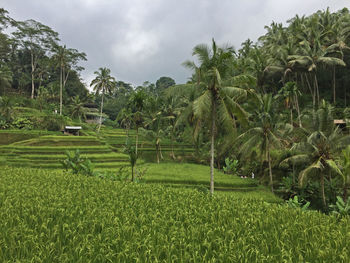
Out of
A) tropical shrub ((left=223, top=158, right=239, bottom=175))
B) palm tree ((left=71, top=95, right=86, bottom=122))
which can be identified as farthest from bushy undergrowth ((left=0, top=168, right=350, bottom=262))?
palm tree ((left=71, top=95, right=86, bottom=122))

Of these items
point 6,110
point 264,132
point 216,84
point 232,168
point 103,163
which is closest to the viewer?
point 216,84

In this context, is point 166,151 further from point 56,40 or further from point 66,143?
point 56,40

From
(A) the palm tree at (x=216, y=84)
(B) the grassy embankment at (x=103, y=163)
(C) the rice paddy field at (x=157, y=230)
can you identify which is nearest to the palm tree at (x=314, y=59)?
(B) the grassy embankment at (x=103, y=163)

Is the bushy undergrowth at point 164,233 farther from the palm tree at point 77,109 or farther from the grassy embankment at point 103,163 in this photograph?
the palm tree at point 77,109

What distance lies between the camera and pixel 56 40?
169 ft

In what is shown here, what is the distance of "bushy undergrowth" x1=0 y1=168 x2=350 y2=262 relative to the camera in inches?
146

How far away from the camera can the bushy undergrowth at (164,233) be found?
3721 mm

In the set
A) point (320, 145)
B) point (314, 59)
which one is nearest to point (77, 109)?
point (314, 59)

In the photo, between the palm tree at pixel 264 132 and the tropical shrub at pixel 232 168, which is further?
the tropical shrub at pixel 232 168

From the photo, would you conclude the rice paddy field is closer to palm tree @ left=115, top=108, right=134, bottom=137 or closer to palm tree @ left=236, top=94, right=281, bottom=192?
palm tree @ left=236, top=94, right=281, bottom=192

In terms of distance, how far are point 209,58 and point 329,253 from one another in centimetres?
1125

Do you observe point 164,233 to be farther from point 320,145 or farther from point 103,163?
point 103,163

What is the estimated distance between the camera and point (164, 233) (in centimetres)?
473

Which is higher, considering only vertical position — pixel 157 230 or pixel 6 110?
pixel 6 110
